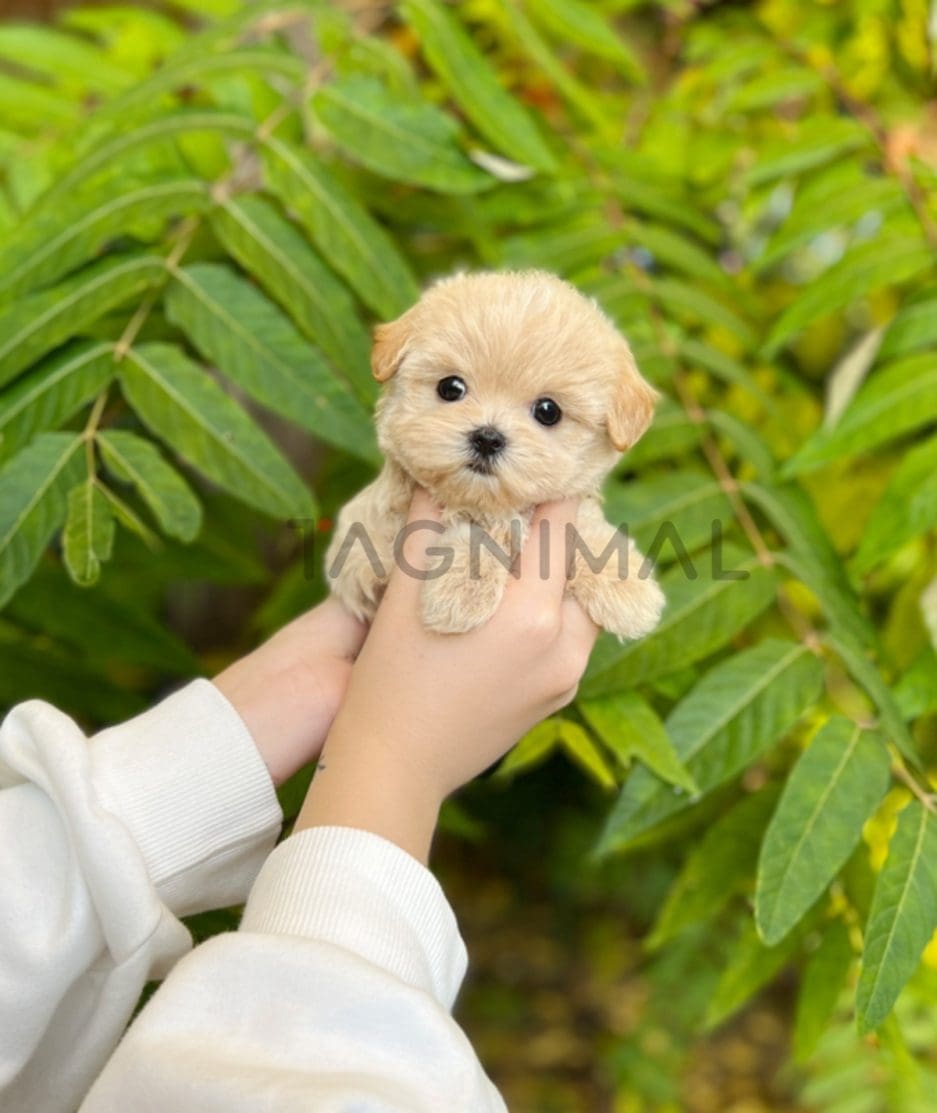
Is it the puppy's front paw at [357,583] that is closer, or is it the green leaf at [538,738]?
the puppy's front paw at [357,583]

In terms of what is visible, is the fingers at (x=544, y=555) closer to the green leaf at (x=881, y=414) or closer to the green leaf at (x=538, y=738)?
the green leaf at (x=538, y=738)

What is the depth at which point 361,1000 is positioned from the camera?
860 millimetres

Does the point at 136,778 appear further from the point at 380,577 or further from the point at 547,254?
the point at 547,254

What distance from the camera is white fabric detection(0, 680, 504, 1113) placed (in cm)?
85

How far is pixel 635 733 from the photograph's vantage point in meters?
1.25

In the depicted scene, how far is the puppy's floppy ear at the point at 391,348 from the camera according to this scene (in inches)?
39.9

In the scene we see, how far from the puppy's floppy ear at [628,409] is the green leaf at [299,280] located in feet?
1.58

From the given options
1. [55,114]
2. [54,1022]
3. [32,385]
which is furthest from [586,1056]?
[55,114]

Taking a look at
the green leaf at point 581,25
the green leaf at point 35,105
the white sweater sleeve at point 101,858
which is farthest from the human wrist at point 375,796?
the green leaf at point 35,105

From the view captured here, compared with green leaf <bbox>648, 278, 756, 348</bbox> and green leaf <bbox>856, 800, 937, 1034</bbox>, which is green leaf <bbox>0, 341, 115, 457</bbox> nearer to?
green leaf <bbox>648, 278, 756, 348</bbox>

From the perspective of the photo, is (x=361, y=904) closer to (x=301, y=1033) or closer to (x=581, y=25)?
(x=301, y=1033)

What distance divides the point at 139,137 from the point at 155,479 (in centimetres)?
52

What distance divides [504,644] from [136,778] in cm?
39

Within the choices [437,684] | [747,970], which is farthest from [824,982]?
[437,684]
